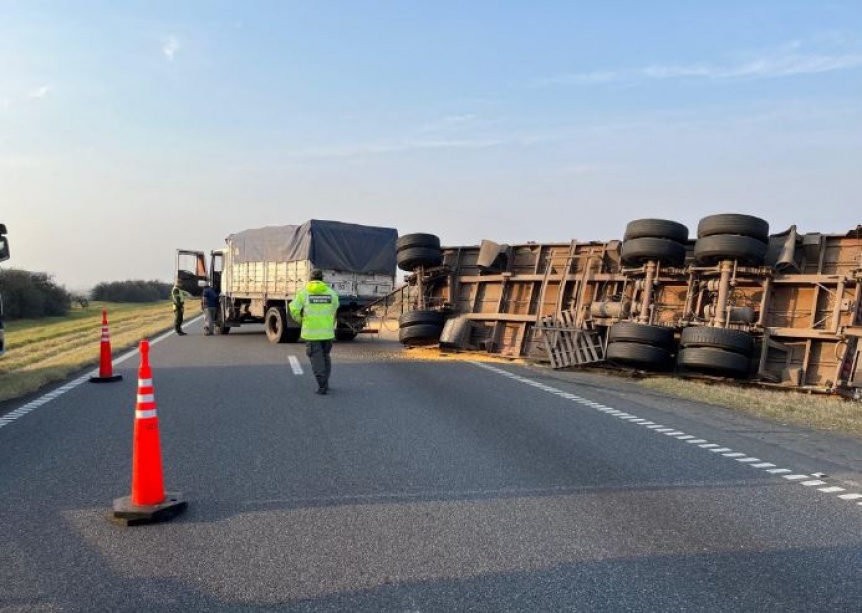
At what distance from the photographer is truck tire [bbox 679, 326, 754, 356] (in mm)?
10922

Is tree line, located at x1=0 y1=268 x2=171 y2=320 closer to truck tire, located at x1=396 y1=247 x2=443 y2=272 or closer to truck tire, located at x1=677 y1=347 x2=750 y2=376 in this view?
truck tire, located at x1=396 y1=247 x2=443 y2=272

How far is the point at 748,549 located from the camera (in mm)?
3977

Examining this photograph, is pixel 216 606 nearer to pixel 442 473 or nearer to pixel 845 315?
pixel 442 473

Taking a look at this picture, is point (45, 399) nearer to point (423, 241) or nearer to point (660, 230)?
point (423, 241)

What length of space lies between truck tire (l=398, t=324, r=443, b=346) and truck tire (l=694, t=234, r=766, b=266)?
6156 mm

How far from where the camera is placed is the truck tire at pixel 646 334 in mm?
11805

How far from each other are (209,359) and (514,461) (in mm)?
9627

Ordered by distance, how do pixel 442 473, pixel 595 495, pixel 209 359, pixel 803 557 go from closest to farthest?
pixel 803 557, pixel 595 495, pixel 442 473, pixel 209 359

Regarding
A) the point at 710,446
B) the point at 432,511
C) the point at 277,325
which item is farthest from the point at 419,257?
the point at 432,511

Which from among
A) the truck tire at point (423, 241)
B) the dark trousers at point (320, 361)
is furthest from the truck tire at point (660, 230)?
the dark trousers at point (320, 361)

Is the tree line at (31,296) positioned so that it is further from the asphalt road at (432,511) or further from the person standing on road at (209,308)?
the asphalt road at (432,511)

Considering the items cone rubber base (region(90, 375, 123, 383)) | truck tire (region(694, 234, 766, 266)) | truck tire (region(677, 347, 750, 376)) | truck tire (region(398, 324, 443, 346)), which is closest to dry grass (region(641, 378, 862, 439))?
truck tire (region(677, 347, 750, 376))

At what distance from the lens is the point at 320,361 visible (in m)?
9.52

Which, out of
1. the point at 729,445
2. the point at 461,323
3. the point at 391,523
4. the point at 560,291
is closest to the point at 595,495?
the point at 391,523
